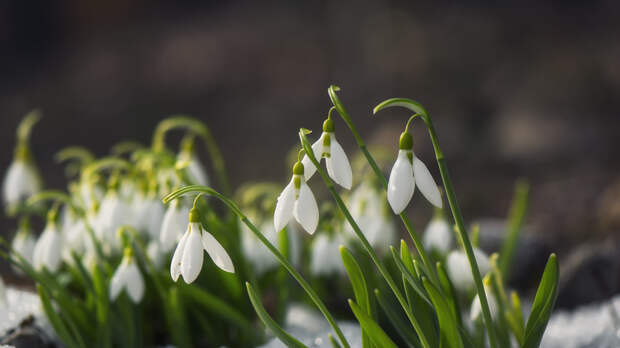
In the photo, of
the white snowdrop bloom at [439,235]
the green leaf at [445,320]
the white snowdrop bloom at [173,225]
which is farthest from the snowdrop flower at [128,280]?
the white snowdrop bloom at [439,235]

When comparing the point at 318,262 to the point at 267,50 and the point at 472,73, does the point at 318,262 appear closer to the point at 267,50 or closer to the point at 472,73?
the point at 472,73

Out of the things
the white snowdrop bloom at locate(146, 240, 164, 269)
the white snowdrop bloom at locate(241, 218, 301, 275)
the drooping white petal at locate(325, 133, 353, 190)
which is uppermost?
the white snowdrop bloom at locate(241, 218, 301, 275)

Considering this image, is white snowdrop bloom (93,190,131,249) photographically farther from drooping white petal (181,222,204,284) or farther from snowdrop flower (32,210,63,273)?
drooping white petal (181,222,204,284)

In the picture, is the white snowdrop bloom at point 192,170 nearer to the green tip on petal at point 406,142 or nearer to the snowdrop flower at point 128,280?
the snowdrop flower at point 128,280

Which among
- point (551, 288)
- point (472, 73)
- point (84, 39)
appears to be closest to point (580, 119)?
point (472, 73)

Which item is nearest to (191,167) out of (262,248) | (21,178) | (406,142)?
(262,248)

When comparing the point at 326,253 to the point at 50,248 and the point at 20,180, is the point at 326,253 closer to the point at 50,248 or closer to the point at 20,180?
the point at 50,248

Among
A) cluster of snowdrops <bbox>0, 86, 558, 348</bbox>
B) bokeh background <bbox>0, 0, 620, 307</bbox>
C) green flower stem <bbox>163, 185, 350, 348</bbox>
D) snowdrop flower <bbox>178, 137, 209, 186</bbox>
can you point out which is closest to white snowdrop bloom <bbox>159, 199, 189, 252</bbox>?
cluster of snowdrops <bbox>0, 86, 558, 348</bbox>
